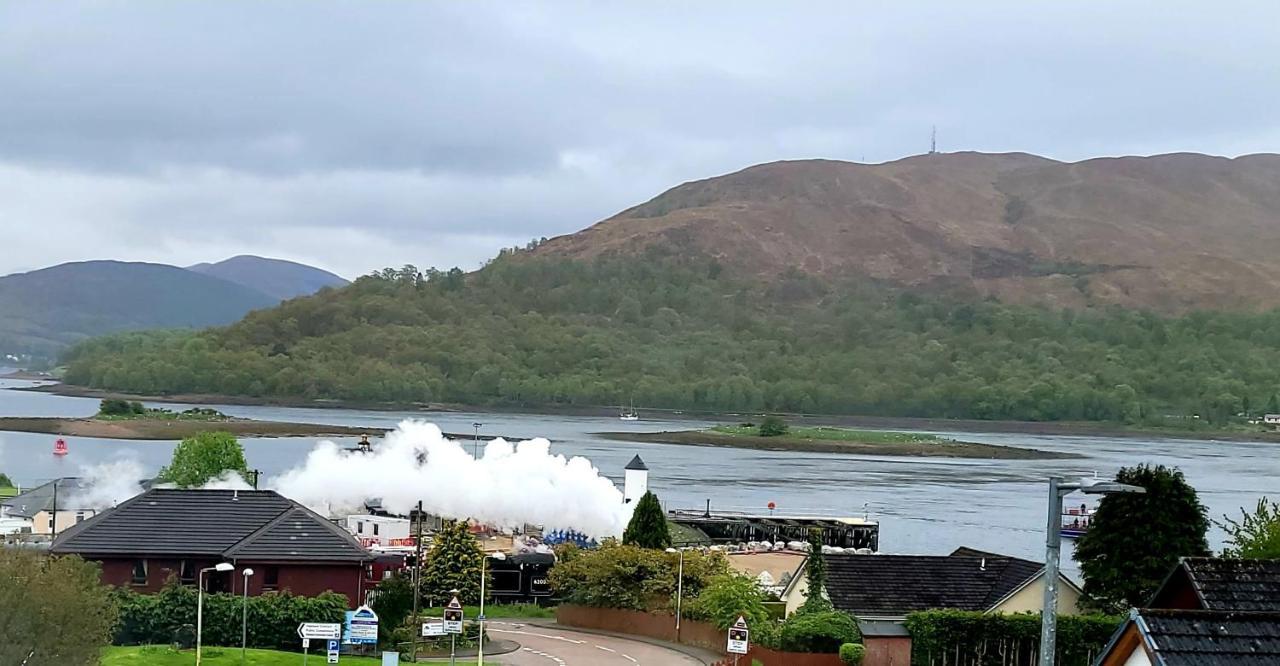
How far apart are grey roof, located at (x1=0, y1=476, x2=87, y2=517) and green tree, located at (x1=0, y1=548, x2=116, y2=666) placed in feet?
130

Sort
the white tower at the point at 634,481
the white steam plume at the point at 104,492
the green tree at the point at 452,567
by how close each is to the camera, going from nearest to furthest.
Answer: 1. the green tree at the point at 452,567
2. the white steam plume at the point at 104,492
3. the white tower at the point at 634,481

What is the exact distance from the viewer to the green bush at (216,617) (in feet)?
105

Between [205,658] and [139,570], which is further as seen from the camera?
[139,570]

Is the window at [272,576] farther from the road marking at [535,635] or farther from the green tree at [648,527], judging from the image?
the green tree at [648,527]

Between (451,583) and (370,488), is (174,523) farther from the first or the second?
(370,488)

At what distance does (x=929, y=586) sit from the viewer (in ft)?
111

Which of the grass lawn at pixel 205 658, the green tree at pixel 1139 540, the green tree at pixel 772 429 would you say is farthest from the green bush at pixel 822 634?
the green tree at pixel 772 429

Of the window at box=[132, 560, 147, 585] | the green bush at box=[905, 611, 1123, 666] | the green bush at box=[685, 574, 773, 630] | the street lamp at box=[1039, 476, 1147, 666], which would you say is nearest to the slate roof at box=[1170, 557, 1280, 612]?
the street lamp at box=[1039, 476, 1147, 666]

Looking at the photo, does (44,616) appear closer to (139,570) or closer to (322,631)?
(322,631)

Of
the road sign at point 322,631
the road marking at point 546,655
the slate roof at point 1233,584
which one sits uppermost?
the slate roof at point 1233,584

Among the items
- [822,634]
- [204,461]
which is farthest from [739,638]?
[204,461]

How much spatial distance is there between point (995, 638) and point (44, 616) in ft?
61.3

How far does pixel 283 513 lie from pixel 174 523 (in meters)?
2.58

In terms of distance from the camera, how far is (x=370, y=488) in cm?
6291
